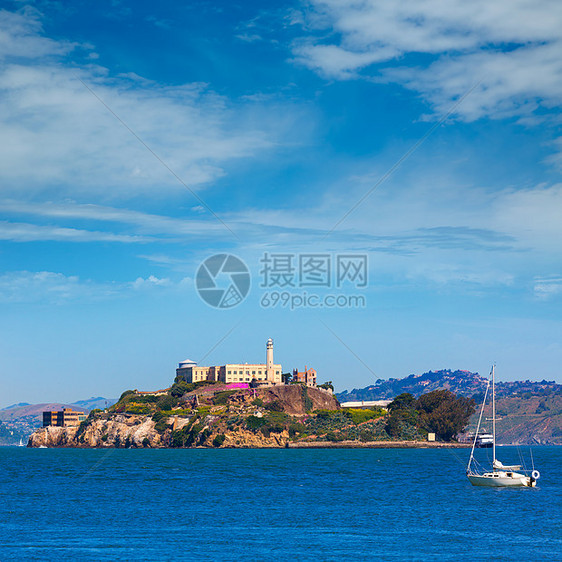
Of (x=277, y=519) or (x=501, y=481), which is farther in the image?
(x=501, y=481)

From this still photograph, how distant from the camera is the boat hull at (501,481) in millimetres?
98688

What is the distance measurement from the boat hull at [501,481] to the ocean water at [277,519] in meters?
1.30

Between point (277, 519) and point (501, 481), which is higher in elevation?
point (501, 481)

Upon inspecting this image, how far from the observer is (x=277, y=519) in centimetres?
7019

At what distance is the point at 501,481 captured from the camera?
98625 millimetres

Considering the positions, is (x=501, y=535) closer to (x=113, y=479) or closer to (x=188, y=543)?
(x=188, y=543)

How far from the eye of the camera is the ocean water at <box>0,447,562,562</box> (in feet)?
177

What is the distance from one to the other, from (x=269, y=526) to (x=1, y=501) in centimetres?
3983

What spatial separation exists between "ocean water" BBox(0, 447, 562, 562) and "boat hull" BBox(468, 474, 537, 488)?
1302 mm

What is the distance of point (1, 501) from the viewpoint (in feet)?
285

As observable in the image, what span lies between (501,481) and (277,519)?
4259 cm

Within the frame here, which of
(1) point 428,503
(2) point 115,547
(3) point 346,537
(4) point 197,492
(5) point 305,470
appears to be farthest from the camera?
(5) point 305,470

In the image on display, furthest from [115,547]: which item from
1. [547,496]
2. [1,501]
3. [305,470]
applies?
[305,470]

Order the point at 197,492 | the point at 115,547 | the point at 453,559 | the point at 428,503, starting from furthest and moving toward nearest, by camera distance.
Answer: the point at 197,492 < the point at 428,503 < the point at 115,547 < the point at 453,559
